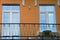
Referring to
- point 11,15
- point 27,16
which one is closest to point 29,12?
point 27,16

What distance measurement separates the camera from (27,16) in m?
9.55

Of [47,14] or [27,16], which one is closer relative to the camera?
[27,16]

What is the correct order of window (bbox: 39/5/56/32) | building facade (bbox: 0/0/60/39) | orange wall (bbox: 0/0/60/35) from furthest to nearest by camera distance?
window (bbox: 39/5/56/32) → orange wall (bbox: 0/0/60/35) → building facade (bbox: 0/0/60/39)

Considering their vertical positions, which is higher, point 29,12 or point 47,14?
point 29,12

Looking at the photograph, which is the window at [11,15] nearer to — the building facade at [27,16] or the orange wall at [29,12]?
the building facade at [27,16]

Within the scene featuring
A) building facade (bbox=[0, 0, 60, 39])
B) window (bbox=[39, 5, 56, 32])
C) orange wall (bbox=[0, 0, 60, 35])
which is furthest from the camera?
window (bbox=[39, 5, 56, 32])

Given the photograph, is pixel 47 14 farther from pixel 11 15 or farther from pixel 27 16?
pixel 11 15

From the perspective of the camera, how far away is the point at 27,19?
9531 millimetres

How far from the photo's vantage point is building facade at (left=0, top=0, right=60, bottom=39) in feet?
30.9

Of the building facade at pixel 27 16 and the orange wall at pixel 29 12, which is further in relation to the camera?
the orange wall at pixel 29 12

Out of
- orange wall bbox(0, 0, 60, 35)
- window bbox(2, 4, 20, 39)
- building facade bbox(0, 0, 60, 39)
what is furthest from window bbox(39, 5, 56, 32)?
window bbox(2, 4, 20, 39)

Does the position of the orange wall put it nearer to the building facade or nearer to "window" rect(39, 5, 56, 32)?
the building facade

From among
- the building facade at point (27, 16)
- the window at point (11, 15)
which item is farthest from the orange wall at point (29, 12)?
the window at point (11, 15)

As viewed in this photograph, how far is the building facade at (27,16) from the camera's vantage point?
9430 mm
